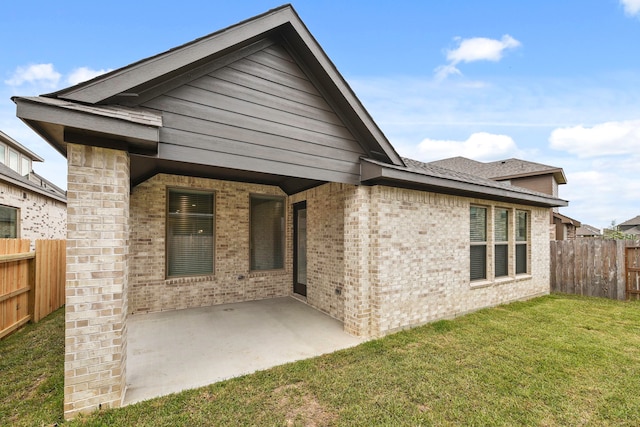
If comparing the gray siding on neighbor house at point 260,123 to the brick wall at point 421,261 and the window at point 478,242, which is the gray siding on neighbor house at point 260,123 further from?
the window at point 478,242

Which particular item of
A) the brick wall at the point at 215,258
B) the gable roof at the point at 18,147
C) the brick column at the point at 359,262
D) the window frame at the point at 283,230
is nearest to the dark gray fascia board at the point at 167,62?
the brick column at the point at 359,262

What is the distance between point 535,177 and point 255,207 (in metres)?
16.1

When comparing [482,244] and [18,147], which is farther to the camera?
[18,147]

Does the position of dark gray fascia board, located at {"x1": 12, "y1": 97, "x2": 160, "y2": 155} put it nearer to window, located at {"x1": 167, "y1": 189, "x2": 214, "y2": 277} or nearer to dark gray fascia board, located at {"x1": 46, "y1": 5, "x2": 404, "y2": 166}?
dark gray fascia board, located at {"x1": 46, "y1": 5, "x2": 404, "y2": 166}

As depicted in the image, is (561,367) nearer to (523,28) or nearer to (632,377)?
(632,377)

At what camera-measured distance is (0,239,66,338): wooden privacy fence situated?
476cm

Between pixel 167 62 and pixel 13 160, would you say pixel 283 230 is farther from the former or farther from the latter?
pixel 13 160

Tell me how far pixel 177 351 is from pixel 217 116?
357cm

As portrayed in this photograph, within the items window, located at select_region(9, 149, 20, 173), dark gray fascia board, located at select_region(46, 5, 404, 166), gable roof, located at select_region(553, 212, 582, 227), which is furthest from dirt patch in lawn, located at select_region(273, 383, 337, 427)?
gable roof, located at select_region(553, 212, 582, 227)

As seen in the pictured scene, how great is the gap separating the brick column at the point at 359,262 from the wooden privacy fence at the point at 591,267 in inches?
326

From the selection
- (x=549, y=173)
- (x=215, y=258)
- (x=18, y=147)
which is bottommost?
(x=215, y=258)

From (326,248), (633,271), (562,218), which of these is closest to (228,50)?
(326,248)

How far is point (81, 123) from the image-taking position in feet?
8.47

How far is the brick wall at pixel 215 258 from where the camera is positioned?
6004 mm
